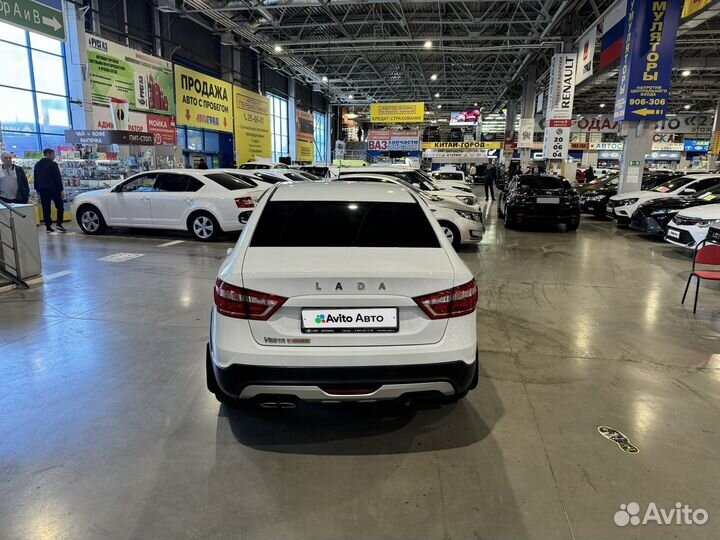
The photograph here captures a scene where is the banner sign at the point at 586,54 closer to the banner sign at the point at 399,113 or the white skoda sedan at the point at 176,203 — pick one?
the banner sign at the point at 399,113

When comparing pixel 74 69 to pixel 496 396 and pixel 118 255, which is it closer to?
pixel 118 255

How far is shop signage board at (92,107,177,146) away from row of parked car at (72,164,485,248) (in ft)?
17.9

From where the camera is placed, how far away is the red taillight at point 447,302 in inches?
101

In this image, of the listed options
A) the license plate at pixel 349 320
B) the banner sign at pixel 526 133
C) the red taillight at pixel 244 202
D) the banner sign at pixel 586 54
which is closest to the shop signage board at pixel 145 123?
the red taillight at pixel 244 202

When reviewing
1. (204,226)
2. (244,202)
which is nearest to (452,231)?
(244,202)

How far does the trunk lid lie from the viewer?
2488 millimetres

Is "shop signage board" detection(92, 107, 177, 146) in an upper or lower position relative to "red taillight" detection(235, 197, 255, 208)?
upper

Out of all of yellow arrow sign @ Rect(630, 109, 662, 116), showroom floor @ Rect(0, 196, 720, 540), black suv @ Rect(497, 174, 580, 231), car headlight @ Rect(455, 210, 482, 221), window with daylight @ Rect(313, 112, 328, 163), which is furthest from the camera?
window with daylight @ Rect(313, 112, 328, 163)

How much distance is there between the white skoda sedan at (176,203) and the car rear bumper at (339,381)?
7.55 m

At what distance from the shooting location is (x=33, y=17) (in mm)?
10875

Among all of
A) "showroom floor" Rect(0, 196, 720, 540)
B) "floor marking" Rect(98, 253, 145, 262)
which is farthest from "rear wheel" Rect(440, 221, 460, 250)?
"floor marking" Rect(98, 253, 145, 262)

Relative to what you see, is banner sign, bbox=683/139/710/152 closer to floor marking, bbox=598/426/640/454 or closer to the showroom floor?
the showroom floor

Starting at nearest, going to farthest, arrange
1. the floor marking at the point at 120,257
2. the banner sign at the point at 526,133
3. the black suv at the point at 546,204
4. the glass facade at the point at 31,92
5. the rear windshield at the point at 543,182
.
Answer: the floor marking at the point at 120,257
the black suv at the point at 546,204
the rear windshield at the point at 543,182
the glass facade at the point at 31,92
the banner sign at the point at 526,133

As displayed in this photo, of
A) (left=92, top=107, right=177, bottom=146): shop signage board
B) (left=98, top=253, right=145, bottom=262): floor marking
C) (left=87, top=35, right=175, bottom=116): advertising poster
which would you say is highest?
(left=87, top=35, right=175, bottom=116): advertising poster
